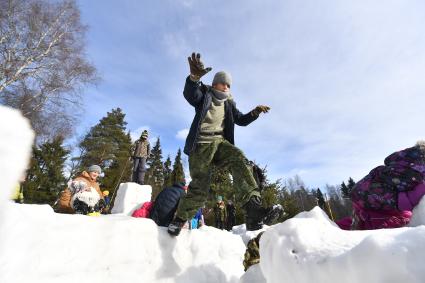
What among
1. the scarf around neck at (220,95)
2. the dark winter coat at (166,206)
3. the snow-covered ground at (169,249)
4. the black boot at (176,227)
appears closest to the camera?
the snow-covered ground at (169,249)

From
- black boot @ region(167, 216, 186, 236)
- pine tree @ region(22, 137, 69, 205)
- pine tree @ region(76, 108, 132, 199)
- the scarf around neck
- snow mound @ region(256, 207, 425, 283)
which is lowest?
snow mound @ region(256, 207, 425, 283)

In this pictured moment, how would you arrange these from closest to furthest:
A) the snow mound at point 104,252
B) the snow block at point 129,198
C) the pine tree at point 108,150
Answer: the snow mound at point 104,252
the snow block at point 129,198
the pine tree at point 108,150

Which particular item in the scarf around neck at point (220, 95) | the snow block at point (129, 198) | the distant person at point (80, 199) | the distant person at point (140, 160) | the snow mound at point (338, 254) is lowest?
the snow mound at point (338, 254)

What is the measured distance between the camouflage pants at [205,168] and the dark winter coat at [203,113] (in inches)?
5.2

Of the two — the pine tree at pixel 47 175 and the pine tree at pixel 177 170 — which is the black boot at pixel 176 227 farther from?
the pine tree at pixel 177 170

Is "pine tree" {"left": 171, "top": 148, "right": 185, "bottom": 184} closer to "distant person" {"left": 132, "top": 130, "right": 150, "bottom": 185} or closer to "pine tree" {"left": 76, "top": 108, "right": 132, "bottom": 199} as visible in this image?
A: "pine tree" {"left": 76, "top": 108, "right": 132, "bottom": 199}

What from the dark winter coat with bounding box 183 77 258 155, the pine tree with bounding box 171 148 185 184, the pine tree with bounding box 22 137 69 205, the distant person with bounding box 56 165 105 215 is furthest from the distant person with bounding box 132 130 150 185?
the pine tree with bounding box 171 148 185 184

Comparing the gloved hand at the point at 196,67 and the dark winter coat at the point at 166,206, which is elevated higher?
the gloved hand at the point at 196,67

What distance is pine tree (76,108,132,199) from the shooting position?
21.1m

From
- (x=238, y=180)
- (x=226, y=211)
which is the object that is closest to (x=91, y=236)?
(x=238, y=180)

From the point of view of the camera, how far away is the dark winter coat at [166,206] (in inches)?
146

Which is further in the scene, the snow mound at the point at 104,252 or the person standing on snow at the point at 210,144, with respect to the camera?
the person standing on snow at the point at 210,144

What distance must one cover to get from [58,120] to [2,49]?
3.11 meters

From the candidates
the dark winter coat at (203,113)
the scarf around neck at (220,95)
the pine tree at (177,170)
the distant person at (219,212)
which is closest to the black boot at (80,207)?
the dark winter coat at (203,113)
